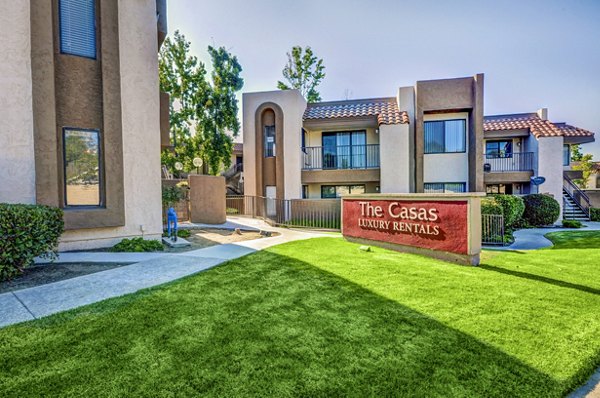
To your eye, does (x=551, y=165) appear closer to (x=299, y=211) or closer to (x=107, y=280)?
(x=299, y=211)

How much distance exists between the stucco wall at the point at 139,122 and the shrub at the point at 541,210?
20181 mm

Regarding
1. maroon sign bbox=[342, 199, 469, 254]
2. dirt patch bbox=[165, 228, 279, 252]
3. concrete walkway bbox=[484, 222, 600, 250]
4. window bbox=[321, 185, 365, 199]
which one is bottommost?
concrete walkway bbox=[484, 222, 600, 250]

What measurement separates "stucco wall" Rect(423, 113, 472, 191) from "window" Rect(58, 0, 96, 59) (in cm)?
1763

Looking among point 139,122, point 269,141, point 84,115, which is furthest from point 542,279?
point 269,141

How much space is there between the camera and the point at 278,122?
65.5 ft

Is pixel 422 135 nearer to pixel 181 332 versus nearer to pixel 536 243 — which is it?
pixel 536 243

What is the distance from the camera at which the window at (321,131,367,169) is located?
68.2 feet

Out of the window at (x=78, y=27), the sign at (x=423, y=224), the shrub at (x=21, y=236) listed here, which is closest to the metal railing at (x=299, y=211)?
the sign at (x=423, y=224)

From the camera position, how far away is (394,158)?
18.9 metres

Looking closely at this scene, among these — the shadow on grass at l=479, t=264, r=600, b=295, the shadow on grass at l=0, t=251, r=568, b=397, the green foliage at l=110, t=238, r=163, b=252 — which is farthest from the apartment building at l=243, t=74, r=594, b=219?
the shadow on grass at l=0, t=251, r=568, b=397

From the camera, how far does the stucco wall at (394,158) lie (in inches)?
735

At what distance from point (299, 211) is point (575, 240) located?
1297 cm

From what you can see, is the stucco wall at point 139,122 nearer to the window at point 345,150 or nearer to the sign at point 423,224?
the sign at point 423,224

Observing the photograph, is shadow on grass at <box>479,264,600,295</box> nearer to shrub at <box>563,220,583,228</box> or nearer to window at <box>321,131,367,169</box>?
window at <box>321,131,367,169</box>
